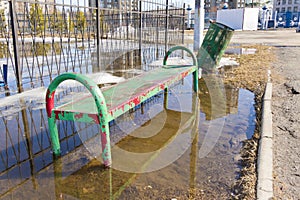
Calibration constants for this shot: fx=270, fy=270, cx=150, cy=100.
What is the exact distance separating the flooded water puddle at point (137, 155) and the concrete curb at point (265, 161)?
0.19 m

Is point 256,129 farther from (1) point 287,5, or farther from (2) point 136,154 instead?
(1) point 287,5

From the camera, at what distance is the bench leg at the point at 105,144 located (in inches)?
82.8

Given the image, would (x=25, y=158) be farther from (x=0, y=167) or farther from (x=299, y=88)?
(x=299, y=88)

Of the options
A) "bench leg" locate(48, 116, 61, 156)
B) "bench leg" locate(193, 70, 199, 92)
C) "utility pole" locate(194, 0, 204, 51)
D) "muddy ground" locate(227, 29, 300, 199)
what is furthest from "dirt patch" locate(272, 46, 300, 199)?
"utility pole" locate(194, 0, 204, 51)

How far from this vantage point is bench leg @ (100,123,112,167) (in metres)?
2.10

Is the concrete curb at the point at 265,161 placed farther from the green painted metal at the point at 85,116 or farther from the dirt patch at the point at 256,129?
the green painted metal at the point at 85,116

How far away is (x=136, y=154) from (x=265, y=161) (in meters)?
1.13

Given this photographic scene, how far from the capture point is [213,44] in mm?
5980

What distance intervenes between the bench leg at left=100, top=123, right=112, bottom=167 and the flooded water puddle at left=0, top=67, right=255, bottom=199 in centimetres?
7

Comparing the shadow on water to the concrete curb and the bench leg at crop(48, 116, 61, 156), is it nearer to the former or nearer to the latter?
the bench leg at crop(48, 116, 61, 156)

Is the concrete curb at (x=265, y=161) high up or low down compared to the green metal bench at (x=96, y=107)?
down

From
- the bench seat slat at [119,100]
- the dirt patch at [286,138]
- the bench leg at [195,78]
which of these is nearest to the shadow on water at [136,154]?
the dirt patch at [286,138]

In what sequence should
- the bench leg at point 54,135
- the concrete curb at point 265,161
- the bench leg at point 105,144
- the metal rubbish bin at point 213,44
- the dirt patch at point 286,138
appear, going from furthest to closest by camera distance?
1. the metal rubbish bin at point 213,44
2. the bench leg at point 54,135
3. the bench leg at point 105,144
4. the dirt patch at point 286,138
5. the concrete curb at point 265,161

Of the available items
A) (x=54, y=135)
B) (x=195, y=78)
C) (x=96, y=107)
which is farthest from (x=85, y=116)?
(x=195, y=78)
